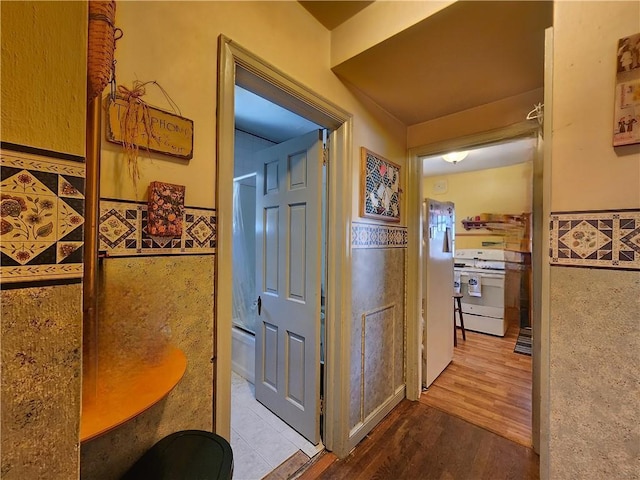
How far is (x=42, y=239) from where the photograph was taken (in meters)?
0.38

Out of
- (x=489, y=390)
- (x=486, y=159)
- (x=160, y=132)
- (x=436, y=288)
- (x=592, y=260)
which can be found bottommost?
(x=489, y=390)

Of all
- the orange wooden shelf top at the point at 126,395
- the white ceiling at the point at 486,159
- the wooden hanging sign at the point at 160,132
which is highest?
the white ceiling at the point at 486,159

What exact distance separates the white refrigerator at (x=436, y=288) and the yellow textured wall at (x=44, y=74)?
7.60 ft

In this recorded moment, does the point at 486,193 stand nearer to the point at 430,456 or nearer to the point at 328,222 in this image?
the point at 328,222

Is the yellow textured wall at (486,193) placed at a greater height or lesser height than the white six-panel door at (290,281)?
greater

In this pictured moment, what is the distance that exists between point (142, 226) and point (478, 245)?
490 centimetres

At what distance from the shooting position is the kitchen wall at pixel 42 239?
35 cm

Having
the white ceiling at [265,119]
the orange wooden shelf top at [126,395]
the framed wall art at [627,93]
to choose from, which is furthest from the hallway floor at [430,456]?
the white ceiling at [265,119]

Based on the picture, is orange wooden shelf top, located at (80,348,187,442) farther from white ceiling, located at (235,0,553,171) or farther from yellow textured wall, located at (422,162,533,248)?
yellow textured wall, located at (422,162,533,248)

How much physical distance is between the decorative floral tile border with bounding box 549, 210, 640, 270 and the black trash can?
131 cm

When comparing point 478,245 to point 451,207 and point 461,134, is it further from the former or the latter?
point 461,134

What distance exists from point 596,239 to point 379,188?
1.18 meters

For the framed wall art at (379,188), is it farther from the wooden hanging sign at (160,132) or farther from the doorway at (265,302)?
the wooden hanging sign at (160,132)

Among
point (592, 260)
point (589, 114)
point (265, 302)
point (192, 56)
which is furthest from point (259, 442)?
point (589, 114)
